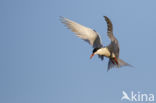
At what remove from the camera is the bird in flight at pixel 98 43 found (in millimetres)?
7402

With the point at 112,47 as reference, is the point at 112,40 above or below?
above

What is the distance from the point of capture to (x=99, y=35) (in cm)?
780

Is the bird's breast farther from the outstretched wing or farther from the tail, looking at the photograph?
the tail

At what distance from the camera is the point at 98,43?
7.74m

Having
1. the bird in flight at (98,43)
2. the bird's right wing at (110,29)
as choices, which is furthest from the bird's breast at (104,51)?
the bird's right wing at (110,29)

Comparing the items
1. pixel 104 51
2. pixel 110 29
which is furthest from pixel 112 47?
pixel 110 29

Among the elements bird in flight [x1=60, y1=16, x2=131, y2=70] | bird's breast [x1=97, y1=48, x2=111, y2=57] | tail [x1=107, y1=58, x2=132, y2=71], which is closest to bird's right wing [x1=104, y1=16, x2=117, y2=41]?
bird in flight [x1=60, y1=16, x2=131, y2=70]

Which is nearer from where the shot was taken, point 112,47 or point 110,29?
point 110,29

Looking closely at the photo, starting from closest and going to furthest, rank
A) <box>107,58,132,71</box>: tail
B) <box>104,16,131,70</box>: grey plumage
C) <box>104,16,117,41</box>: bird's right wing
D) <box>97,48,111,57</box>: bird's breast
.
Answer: <box>104,16,117,41</box>: bird's right wing → <box>104,16,131,70</box>: grey plumage → <box>97,48,111,57</box>: bird's breast → <box>107,58,132,71</box>: tail

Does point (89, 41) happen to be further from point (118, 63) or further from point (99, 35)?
point (118, 63)

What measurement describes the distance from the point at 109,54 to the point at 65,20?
4.22 ft

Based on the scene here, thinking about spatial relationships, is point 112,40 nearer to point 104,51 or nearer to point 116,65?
point 104,51

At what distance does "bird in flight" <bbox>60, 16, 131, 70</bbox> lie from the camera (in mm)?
7402

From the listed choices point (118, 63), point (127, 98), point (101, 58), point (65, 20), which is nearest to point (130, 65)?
point (118, 63)
